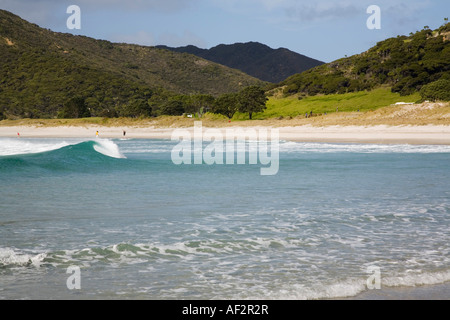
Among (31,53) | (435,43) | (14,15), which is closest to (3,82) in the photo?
(31,53)

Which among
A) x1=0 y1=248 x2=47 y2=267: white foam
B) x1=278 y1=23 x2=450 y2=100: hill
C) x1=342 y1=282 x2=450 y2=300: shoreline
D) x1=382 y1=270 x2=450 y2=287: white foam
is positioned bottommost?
x1=342 y1=282 x2=450 y2=300: shoreline

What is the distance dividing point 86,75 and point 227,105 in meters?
68.2

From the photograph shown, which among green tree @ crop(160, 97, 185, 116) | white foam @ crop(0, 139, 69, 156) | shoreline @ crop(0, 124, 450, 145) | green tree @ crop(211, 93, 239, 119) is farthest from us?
green tree @ crop(160, 97, 185, 116)

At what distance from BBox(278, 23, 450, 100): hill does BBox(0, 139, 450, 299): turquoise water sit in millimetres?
71811

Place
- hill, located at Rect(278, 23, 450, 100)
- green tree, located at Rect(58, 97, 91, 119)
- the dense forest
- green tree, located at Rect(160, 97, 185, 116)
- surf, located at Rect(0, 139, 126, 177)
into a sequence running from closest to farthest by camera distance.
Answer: surf, located at Rect(0, 139, 126, 177) → hill, located at Rect(278, 23, 450, 100) → the dense forest → green tree, located at Rect(160, 97, 185, 116) → green tree, located at Rect(58, 97, 91, 119)

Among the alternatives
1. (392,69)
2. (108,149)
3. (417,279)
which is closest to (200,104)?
(392,69)

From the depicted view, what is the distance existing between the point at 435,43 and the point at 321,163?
266 feet

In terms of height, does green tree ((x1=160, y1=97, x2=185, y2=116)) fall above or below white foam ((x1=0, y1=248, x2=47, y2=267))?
above

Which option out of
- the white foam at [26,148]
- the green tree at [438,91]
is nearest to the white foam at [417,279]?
the white foam at [26,148]

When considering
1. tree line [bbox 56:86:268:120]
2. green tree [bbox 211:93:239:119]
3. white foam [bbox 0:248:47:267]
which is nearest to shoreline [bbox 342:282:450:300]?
white foam [bbox 0:248:47:267]

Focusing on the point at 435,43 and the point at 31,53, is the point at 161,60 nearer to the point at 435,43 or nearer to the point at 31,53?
the point at 31,53

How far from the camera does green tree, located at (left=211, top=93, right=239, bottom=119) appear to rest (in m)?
77.1

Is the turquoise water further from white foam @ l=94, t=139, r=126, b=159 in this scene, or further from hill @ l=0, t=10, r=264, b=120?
hill @ l=0, t=10, r=264, b=120

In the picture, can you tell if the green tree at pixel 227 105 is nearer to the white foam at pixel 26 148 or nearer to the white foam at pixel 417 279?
the white foam at pixel 26 148
